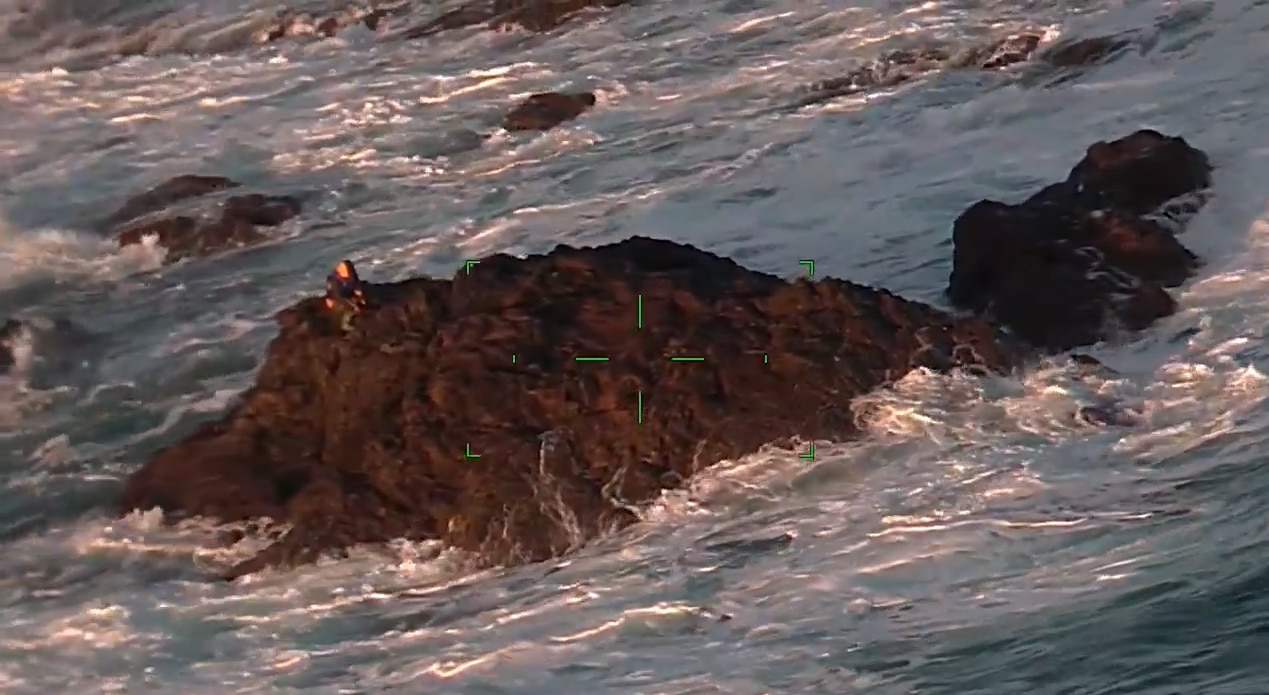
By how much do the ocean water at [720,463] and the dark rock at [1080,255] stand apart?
0.22 meters

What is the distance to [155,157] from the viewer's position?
15.7 meters

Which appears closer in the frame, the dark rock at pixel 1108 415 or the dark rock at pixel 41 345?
the dark rock at pixel 1108 415

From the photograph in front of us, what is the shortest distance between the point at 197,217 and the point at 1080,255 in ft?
22.6

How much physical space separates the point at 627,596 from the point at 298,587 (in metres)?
1.54

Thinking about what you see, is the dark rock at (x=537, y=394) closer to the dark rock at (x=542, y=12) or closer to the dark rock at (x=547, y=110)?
the dark rock at (x=547, y=110)

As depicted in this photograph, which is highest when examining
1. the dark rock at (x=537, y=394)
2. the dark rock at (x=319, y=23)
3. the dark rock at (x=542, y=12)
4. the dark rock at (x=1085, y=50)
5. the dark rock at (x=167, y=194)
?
the dark rock at (x=319, y=23)

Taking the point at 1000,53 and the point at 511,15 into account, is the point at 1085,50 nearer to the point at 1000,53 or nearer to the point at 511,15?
the point at 1000,53

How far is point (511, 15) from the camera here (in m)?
17.6

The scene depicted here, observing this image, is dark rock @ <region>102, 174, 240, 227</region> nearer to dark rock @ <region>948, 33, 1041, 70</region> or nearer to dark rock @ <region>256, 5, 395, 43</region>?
dark rock @ <region>256, 5, 395, 43</region>

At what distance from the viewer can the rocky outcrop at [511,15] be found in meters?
17.4

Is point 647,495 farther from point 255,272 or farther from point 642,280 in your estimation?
point 255,272

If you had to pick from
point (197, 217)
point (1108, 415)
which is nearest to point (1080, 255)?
point (1108, 415)

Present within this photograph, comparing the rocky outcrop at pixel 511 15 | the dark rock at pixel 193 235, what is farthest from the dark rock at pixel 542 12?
the dark rock at pixel 193 235

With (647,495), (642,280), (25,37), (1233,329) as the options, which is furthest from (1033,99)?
(25,37)
